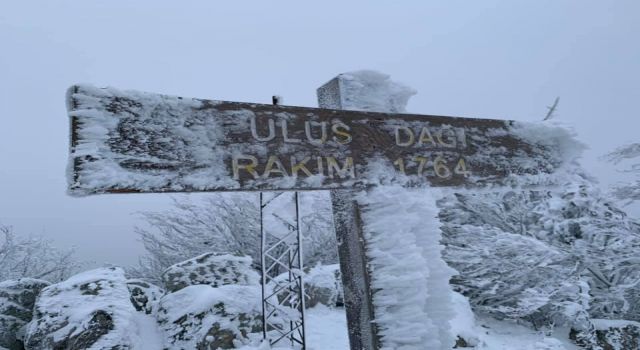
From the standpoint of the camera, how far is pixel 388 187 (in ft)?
4.98

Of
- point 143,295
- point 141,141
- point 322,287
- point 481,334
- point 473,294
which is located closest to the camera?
point 141,141

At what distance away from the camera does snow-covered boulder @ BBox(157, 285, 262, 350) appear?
6934mm

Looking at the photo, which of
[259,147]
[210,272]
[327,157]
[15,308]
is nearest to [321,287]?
[210,272]

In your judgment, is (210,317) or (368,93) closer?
(368,93)

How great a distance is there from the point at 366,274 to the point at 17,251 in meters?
18.6

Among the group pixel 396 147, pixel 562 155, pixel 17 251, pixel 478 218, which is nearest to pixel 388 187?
pixel 396 147

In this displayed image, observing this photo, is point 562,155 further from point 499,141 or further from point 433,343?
point 433,343

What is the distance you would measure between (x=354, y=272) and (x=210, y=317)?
6.35 m

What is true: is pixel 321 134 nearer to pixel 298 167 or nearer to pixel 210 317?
pixel 298 167

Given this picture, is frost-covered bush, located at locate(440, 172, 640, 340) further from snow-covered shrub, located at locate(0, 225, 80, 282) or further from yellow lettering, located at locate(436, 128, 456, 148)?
snow-covered shrub, located at locate(0, 225, 80, 282)

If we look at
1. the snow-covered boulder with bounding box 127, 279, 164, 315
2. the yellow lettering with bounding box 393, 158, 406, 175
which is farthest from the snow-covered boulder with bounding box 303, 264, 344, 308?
the yellow lettering with bounding box 393, 158, 406, 175

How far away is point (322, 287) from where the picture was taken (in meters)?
10.2

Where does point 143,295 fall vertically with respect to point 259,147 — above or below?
below

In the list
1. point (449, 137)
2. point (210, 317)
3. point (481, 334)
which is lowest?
point (481, 334)
